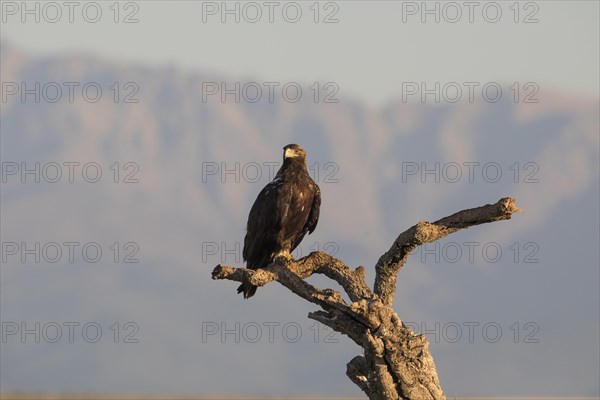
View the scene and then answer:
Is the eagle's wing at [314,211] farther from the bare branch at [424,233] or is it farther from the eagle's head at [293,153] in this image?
the bare branch at [424,233]

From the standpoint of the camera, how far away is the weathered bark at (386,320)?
13.0 m

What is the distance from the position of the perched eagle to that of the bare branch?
3273 mm

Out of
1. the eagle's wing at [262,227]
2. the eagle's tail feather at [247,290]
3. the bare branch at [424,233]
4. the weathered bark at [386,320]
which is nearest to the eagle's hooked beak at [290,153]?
the eagle's wing at [262,227]

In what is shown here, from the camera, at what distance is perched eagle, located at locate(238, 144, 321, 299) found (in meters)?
17.3

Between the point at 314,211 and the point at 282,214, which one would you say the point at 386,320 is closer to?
the point at 282,214

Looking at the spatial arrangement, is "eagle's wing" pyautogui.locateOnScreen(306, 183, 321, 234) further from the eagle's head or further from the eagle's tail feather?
the eagle's tail feather

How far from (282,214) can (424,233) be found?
164 inches

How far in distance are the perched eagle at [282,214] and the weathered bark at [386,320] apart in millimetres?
3099

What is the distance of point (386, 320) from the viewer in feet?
42.8

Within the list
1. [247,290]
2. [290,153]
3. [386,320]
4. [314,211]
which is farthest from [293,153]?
[386,320]

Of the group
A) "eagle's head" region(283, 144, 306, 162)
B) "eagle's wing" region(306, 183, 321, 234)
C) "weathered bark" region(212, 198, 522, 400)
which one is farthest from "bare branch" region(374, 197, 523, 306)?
"eagle's head" region(283, 144, 306, 162)

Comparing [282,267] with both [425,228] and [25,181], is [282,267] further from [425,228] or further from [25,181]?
[25,181]

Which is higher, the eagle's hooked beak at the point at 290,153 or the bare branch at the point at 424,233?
the eagle's hooked beak at the point at 290,153

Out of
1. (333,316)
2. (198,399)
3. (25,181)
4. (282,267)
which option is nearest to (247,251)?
(282,267)
